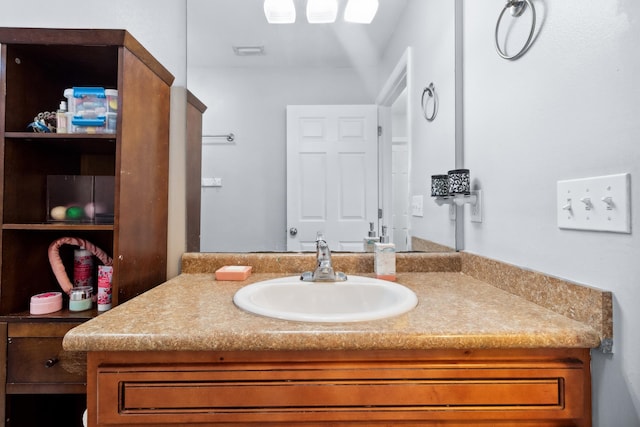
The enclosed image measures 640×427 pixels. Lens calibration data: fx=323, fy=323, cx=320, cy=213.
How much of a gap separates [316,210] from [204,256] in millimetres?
477

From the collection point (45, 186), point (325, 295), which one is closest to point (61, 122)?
point (45, 186)

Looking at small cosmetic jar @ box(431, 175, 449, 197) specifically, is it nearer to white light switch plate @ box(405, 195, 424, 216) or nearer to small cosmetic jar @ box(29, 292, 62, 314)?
white light switch plate @ box(405, 195, 424, 216)

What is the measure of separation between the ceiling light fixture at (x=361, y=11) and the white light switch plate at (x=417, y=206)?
76cm

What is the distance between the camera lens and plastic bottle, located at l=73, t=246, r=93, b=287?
1135 millimetres

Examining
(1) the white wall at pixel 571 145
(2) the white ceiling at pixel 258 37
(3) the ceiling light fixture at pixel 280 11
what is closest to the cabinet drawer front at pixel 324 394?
(1) the white wall at pixel 571 145

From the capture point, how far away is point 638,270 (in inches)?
23.0

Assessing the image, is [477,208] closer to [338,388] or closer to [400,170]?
[400,170]

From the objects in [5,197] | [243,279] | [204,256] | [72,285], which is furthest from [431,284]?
[5,197]

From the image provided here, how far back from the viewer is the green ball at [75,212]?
1173 mm

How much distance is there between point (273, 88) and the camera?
132cm

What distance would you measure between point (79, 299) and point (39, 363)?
0.20m

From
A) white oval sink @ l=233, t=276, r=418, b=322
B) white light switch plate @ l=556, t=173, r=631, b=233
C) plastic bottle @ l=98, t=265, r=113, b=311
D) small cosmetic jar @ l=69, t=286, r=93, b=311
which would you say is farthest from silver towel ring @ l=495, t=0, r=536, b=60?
small cosmetic jar @ l=69, t=286, r=93, b=311

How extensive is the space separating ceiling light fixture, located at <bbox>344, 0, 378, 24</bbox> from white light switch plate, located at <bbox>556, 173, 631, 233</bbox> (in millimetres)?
1008

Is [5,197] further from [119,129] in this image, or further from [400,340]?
[400,340]
